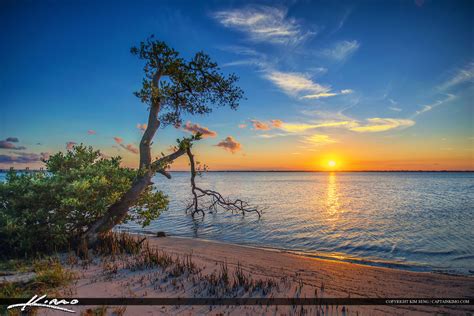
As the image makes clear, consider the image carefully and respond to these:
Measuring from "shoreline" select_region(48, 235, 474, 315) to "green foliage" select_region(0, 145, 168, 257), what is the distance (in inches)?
87.6

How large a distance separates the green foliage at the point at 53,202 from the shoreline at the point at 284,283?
2.23 meters

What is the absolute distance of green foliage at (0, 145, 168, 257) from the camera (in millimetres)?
8434

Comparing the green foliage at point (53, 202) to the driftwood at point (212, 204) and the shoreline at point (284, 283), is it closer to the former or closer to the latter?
the shoreline at point (284, 283)

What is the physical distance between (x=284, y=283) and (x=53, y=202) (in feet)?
30.8

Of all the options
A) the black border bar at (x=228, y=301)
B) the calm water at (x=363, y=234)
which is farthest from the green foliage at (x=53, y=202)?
the calm water at (x=363, y=234)

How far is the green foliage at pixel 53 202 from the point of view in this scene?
8.43m

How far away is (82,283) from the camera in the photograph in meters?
6.93

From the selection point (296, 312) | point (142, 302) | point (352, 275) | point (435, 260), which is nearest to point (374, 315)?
point (296, 312)

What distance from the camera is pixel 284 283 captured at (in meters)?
7.94
